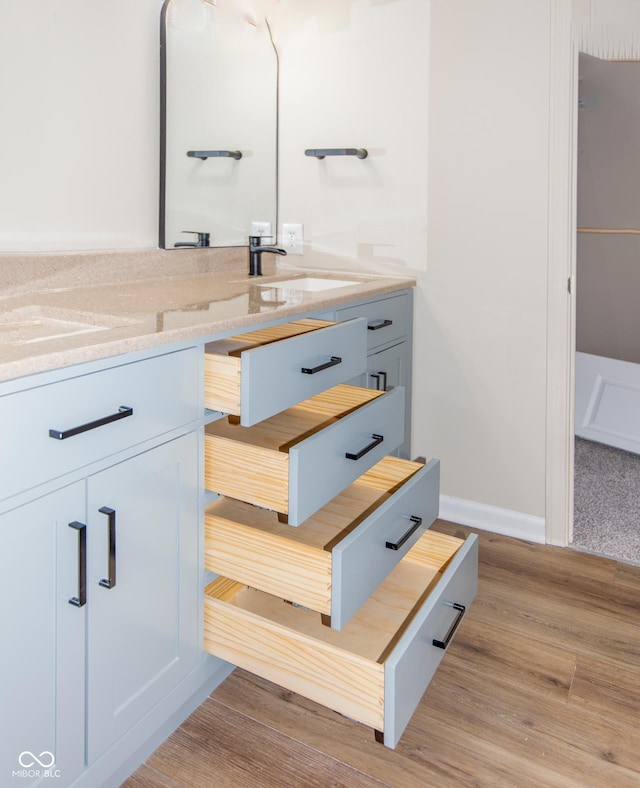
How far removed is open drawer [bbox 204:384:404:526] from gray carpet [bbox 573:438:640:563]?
3.43 feet

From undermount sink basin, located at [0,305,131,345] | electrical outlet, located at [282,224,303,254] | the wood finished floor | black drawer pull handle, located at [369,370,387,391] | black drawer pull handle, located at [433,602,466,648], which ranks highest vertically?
electrical outlet, located at [282,224,303,254]

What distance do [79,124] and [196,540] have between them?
1.18 metres

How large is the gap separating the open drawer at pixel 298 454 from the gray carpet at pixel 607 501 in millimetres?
1044

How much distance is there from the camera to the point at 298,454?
4.00 feet

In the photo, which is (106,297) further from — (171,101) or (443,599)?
(443,599)

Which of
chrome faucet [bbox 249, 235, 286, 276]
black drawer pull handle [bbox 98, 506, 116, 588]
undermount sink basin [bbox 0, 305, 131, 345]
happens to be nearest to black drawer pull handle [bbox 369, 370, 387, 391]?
chrome faucet [bbox 249, 235, 286, 276]

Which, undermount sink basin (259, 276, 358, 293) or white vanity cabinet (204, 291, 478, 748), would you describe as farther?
undermount sink basin (259, 276, 358, 293)

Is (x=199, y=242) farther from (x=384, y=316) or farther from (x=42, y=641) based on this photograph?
(x=42, y=641)

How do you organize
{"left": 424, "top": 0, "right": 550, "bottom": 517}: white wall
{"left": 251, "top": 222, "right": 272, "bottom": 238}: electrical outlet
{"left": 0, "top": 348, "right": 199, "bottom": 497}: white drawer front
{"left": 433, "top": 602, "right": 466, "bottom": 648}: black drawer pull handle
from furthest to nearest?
{"left": 251, "top": 222, "right": 272, "bottom": 238}: electrical outlet < {"left": 424, "top": 0, "right": 550, "bottom": 517}: white wall < {"left": 433, "top": 602, "right": 466, "bottom": 648}: black drawer pull handle < {"left": 0, "top": 348, "right": 199, "bottom": 497}: white drawer front

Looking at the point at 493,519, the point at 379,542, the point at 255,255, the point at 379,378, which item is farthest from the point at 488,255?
the point at 379,542

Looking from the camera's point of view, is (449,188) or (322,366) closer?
(322,366)

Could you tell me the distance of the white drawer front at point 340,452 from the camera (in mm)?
1233

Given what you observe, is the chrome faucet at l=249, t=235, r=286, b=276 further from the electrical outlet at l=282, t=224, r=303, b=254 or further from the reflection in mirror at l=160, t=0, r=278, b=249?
the electrical outlet at l=282, t=224, r=303, b=254

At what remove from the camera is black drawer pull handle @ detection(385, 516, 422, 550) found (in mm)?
→ 1401
